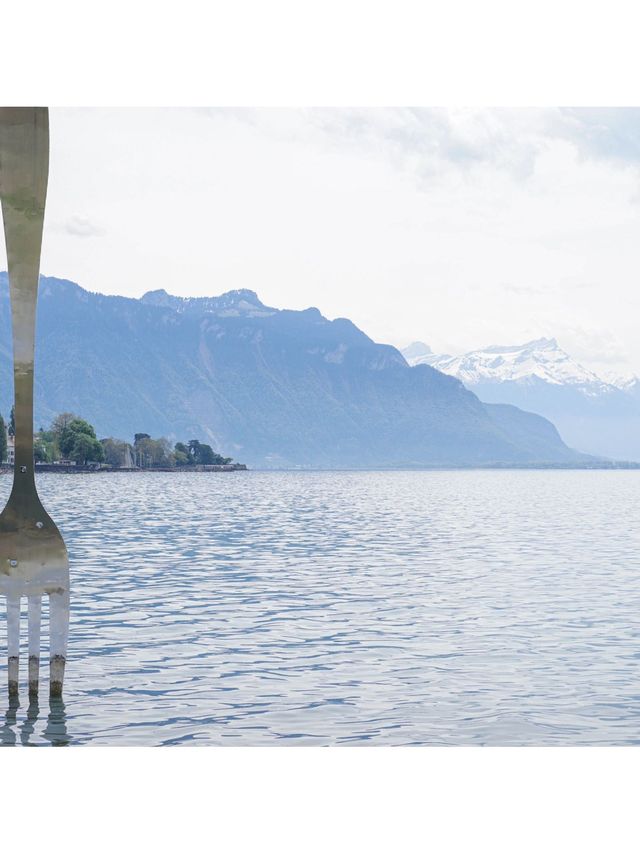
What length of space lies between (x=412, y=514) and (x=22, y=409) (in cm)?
6868

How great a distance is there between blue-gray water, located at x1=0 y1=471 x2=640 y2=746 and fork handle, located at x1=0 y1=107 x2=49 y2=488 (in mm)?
3956

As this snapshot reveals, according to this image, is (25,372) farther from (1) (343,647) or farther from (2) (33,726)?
(1) (343,647)

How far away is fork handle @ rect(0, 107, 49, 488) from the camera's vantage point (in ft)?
34.1

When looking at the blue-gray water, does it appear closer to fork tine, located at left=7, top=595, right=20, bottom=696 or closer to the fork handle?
fork tine, located at left=7, top=595, right=20, bottom=696

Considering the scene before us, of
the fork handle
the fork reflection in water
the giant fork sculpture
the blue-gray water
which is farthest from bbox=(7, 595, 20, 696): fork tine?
the fork handle

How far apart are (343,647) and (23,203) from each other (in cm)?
Result: 1051

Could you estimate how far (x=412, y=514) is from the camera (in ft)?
258

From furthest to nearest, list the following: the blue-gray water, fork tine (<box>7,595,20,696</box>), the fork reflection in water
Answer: the blue-gray water, the fork reflection in water, fork tine (<box>7,595,20,696</box>)

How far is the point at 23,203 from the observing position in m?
10.4

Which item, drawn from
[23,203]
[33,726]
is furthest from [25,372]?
[33,726]

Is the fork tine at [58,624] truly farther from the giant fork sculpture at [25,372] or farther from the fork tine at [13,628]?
the fork tine at [13,628]

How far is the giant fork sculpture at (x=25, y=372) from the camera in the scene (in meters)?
10.4

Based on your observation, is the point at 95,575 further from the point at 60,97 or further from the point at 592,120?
the point at 592,120
